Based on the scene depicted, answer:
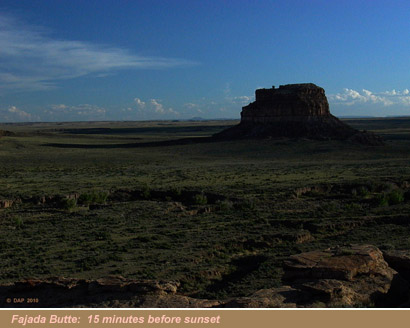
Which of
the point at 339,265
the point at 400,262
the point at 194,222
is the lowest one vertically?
the point at 194,222

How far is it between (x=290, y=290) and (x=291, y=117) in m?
61.9

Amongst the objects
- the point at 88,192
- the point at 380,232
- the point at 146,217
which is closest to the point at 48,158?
the point at 88,192

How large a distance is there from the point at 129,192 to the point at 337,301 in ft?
58.7

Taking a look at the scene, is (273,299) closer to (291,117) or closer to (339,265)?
(339,265)

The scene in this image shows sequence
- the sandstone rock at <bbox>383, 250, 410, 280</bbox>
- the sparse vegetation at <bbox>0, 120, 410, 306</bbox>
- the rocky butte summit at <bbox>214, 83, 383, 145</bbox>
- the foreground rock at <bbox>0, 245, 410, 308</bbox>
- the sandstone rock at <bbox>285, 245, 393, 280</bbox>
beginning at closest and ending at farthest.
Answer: the foreground rock at <bbox>0, 245, 410, 308</bbox>, the sandstone rock at <bbox>285, 245, 393, 280</bbox>, the sandstone rock at <bbox>383, 250, 410, 280</bbox>, the sparse vegetation at <bbox>0, 120, 410, 306</bbox>, the rocky butte summit at <bbox>214, 83, 383, 145</bbox>

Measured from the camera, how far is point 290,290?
8883 mm

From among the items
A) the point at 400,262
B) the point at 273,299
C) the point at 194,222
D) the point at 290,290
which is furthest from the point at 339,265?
the point at 194,222

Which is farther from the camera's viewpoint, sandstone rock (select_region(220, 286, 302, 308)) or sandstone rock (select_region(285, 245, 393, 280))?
sandstone rock (select_region(285, 245, 393, 280))

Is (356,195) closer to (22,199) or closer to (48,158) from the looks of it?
(22,199)

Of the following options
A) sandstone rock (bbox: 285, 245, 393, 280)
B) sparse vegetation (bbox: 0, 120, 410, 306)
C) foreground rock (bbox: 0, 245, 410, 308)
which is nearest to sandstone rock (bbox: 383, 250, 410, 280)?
sandstone rock (bbox: 285, 245, 393, 280)

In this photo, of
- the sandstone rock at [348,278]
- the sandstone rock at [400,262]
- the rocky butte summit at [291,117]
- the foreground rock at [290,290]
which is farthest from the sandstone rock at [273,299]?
the rocky butte summit at [291,117]

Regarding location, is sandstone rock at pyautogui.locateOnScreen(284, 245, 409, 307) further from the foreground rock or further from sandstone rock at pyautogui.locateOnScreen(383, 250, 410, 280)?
sandstone rock at pyautogui.locateOnScreen(383, 250, 410, 280)

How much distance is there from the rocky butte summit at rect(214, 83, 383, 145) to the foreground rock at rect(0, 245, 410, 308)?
2152 inches

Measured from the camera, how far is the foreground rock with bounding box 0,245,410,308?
27.4 feet
